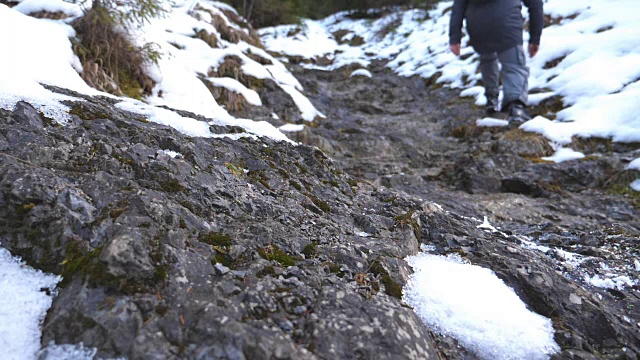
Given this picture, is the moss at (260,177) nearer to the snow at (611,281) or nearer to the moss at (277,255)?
the moss at (277,255)

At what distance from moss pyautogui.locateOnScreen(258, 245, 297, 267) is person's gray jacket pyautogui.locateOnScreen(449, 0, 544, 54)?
6.45 meters

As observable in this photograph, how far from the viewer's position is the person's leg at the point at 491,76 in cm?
706

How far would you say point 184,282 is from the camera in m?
1.59

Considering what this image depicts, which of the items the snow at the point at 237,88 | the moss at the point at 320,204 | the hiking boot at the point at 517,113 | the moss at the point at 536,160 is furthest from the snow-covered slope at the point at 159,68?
the hiking boot at the point at 517,113

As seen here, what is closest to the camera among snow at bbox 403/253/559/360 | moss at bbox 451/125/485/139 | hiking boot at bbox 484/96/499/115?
snow at bbox 403/253/559/360

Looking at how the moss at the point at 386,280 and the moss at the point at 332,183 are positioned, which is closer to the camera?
the moss at the point at 386,280

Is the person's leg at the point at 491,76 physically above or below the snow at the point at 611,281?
above

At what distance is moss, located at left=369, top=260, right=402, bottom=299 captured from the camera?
191cm

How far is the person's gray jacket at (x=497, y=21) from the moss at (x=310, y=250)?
623cm

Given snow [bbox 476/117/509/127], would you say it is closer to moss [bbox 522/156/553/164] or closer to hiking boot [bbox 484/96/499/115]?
hiking boot [bbox 484/96/499/115]

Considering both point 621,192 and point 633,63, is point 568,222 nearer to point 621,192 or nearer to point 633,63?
point 621,192

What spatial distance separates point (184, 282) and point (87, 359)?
17.3 inches

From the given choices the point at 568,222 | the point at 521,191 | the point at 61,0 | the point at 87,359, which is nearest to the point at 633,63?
the point at 521,191

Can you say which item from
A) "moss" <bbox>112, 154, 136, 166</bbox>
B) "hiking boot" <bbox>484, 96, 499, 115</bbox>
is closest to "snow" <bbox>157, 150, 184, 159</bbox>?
"moss" <bbox>112, 154, 136, 166</bbox>
